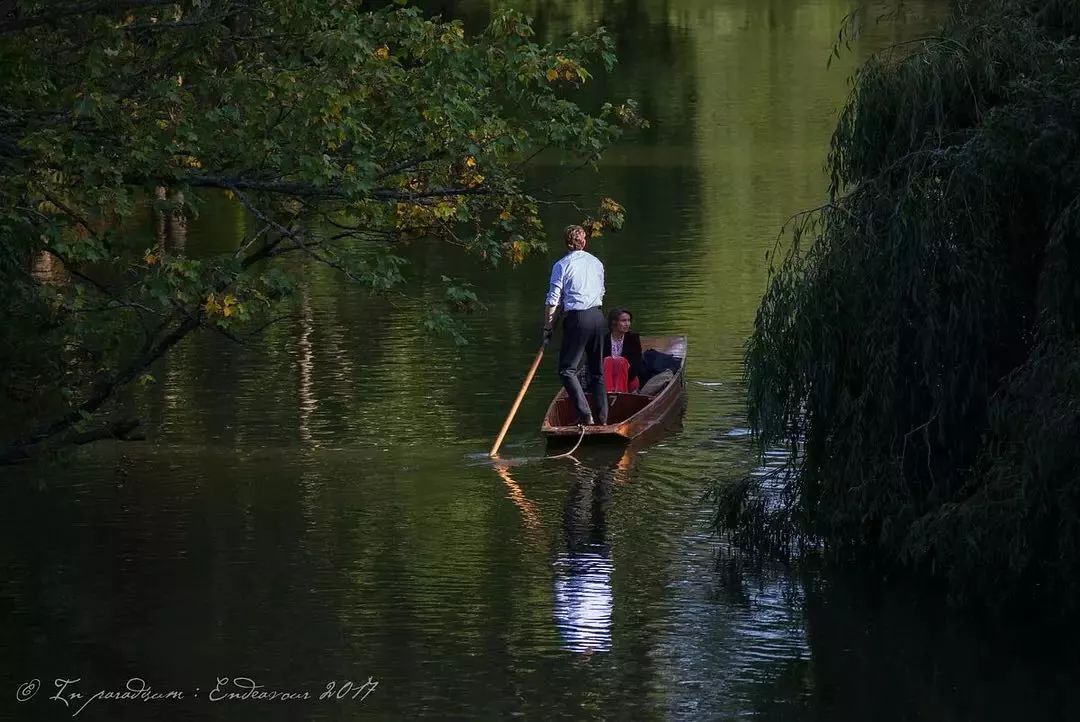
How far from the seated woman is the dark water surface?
0.64 meters

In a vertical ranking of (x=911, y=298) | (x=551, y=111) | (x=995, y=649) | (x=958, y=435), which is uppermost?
(x=551, y=111)

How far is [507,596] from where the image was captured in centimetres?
1289

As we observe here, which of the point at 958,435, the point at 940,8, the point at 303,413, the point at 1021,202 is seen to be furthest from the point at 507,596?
the point at 940,8

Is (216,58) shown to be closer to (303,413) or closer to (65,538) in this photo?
(65,538)

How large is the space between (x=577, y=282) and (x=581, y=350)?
2.03ft

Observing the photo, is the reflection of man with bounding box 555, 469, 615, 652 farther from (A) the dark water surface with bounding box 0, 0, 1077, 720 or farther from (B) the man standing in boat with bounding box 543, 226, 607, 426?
(B) the man standing in boat with bounding box 543, 226, 607, 426

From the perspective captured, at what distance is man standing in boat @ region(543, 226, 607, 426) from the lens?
17.5 m

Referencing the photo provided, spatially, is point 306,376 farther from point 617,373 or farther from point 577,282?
point 577,282

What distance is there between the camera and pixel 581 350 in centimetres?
1775

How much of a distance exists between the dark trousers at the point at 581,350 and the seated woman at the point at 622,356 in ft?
5.32

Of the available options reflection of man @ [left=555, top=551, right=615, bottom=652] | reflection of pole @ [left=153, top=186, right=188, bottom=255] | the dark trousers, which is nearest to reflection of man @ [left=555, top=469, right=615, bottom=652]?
reflection of man @ [left=555, top=551, right=615, bottom=652]

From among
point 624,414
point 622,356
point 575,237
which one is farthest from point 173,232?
A: point 575,237

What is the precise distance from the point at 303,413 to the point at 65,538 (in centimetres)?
476

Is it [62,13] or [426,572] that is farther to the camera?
[426,572]
